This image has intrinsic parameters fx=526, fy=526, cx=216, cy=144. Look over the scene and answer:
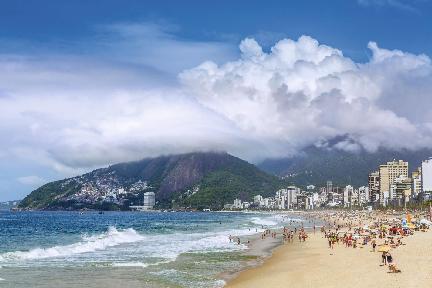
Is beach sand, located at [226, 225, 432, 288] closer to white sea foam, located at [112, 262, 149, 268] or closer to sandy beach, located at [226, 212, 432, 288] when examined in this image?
sandy beach, located at [226, 212, 432, 288]

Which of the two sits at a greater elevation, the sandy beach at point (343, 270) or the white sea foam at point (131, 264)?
the sandy beach at point (343, 270)

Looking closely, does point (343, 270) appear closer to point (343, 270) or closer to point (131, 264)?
point (343, 270)

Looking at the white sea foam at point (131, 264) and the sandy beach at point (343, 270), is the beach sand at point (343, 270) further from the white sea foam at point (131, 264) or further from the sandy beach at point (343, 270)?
the white sea foam at point (131, 264)

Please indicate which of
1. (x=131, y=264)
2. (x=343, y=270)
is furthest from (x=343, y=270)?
(x=131, y=264)

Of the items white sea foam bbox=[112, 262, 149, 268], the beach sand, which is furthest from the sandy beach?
white sea foam bbox=[112, 262, 149, 268]

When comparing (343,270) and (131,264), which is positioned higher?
(343,270)

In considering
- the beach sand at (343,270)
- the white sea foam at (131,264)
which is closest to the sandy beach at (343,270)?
the beach sand at (343,270)

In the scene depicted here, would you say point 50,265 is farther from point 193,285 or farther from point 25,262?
point 193,285

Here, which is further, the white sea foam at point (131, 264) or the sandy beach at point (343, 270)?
the white sea foam at point (131, 264)
